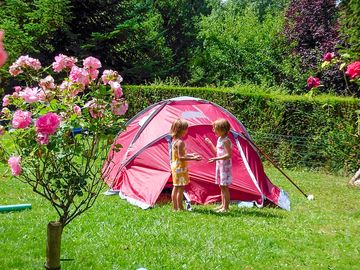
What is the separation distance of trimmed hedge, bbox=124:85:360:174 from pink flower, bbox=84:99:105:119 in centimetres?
767

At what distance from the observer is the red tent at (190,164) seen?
22.9 feet

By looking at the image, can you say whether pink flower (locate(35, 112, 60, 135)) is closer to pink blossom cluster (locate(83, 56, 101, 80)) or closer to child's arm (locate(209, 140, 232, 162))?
pink blossom cluster (locate(83, 56, 101, 80))

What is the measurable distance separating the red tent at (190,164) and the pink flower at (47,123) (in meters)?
3.90

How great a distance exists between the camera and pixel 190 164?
7117 mm

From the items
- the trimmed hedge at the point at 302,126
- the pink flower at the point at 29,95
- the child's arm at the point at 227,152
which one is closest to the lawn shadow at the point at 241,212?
the child's arm at the point at 227,152

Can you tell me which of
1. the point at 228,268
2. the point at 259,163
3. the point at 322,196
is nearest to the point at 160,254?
the point at 228,268

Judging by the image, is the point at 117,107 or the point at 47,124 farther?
the point at 117,107

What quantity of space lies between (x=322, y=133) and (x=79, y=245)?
7.48 meters

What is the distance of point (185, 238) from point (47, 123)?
271 centimetres

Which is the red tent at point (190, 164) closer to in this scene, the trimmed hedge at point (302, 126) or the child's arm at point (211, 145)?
the child's arm at point (211, 145)

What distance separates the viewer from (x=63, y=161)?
306cm

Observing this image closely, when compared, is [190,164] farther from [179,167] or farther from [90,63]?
[90,63]

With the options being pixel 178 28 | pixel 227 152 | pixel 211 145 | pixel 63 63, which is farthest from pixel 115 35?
pixel 63 63

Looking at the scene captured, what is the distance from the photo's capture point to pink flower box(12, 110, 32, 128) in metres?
2.83
